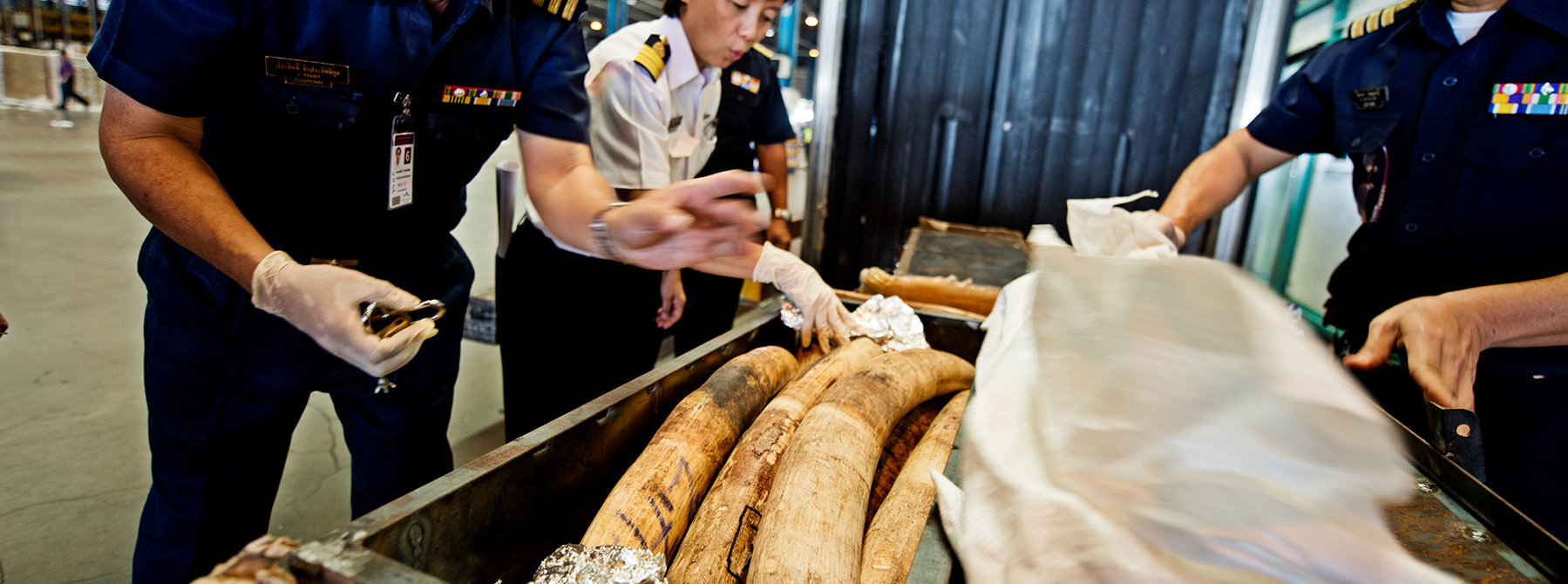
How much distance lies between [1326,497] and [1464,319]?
87cm

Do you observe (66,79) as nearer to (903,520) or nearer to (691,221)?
(691,221)

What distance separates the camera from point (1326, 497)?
22.8 inches

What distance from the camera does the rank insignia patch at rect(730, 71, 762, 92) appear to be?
7.97ft

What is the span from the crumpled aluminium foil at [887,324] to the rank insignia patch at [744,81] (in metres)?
1.04

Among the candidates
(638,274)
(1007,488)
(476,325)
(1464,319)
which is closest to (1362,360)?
(1464,319)

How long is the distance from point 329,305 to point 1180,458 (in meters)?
1.09

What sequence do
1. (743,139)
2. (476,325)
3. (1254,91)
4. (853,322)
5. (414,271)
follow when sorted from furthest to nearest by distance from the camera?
(476,325) < (1254,91) < (743,139) < (853,322) < (414,271)

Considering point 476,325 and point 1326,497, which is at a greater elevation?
point 1326,497

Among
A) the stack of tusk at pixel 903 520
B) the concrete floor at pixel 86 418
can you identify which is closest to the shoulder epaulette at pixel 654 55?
the stack of tusk at pixel 903 520

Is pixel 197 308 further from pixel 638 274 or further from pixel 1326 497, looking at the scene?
pixel 1326 497

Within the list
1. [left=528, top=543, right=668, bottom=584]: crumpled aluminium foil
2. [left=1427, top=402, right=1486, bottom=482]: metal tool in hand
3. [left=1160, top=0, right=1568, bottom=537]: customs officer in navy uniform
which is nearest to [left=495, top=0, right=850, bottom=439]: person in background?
[left=528, top=543, right=668, bottom=584]: crumpled aluminium foil

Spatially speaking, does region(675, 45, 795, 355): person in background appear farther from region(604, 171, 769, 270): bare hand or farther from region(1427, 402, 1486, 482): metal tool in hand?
region(1427, 402, 1486, 482): metal tool in hand

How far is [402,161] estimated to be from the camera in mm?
1248

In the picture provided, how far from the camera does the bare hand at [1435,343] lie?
3.61 feet
